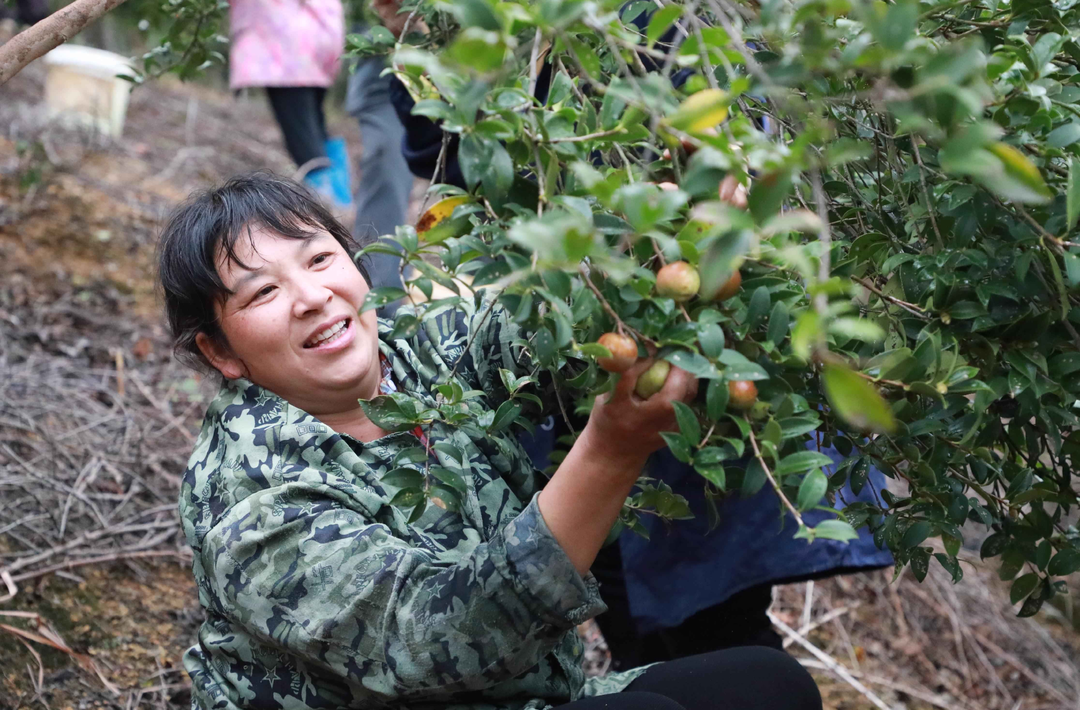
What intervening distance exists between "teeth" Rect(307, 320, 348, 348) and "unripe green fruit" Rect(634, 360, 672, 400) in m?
0.54

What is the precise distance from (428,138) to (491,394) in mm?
990

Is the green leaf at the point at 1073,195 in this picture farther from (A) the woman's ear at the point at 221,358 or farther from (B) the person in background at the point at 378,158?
(B) the person in background at the point at 378,158

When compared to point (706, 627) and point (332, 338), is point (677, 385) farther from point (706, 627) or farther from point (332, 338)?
point (706, 627)

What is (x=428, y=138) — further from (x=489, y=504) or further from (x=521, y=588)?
(x=521, y=588)

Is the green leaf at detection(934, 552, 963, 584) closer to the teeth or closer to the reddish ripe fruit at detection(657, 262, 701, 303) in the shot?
the reddish ripe fruit at detection(657, 262, 701, 303)

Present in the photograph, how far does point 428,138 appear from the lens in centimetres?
230

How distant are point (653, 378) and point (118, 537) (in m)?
1.85

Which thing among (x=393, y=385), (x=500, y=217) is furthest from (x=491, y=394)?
(x=500, y=217)

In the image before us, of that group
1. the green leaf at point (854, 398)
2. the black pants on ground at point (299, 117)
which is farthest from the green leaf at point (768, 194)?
the black pants on ground at point (299, 117)

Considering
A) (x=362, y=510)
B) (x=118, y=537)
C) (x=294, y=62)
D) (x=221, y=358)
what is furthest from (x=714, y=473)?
(x=294, y=62)

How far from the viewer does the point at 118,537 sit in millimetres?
2379

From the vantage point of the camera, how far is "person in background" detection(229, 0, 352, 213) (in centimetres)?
388

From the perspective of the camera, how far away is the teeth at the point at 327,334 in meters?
1.37

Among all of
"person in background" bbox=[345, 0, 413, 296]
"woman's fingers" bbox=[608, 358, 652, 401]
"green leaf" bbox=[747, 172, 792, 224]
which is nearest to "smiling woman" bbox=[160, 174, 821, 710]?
"woman's fingers" bbox=[608, 358, 652, 401]
